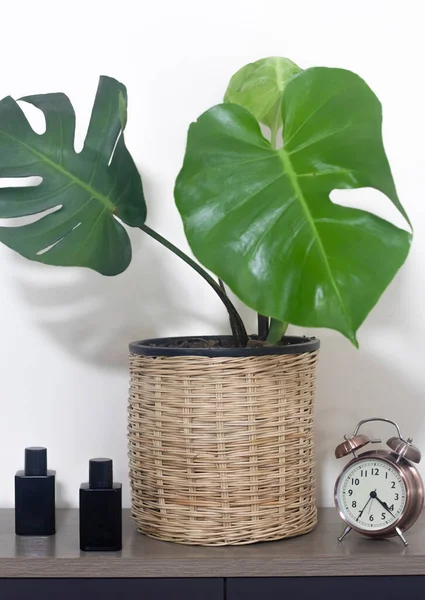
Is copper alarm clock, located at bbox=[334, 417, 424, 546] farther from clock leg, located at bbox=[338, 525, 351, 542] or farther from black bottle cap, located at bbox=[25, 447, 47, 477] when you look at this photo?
black bottle cap, located at bbox=[25, 447, 47, 477]

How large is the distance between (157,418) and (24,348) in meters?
0.36

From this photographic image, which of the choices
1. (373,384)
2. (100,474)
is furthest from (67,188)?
(373,384)

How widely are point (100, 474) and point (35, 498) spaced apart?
0.12m

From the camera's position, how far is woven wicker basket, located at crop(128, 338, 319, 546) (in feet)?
3.51

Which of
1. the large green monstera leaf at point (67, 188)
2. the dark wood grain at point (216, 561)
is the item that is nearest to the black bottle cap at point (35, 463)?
the dark wood grain at point (216, 561)

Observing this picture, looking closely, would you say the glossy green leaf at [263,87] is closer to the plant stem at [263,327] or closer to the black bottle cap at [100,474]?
the plant stem at [263,327]

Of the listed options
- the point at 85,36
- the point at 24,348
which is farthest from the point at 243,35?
the point at 24,348

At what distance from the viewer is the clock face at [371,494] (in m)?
1.13

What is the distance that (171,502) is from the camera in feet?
3.62

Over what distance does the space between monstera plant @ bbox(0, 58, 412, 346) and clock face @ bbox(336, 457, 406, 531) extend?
24 cm

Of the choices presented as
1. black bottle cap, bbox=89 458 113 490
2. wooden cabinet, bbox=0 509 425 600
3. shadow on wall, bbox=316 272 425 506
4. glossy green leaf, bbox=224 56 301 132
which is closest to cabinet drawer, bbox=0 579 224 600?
wooden cabinet, bbox=0 509 425 600

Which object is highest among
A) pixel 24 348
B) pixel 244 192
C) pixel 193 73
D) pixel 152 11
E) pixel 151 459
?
pixel 152 11

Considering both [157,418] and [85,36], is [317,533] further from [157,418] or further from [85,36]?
[85,36]

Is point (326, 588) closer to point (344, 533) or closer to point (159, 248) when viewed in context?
point (344, 533)
